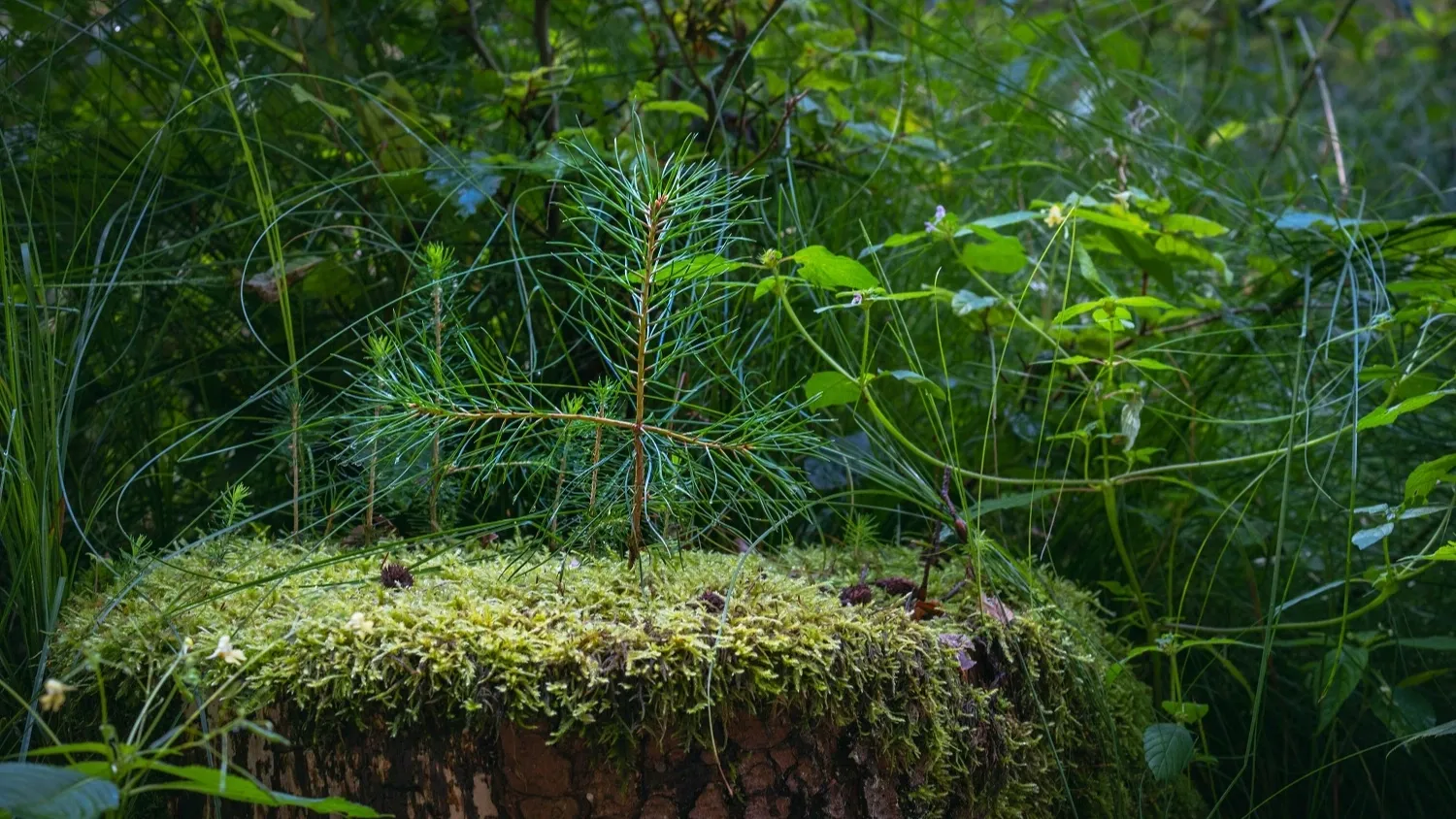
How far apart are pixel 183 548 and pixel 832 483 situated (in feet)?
2.61

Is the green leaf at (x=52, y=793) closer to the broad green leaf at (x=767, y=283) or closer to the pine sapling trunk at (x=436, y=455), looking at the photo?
the pine sapling trunk at (x=436, y=455)

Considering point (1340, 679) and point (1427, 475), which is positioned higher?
point (1427, 475)

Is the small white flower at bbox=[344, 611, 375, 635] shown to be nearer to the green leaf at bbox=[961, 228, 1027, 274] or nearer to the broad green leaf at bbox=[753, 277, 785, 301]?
the broad green leaf at bbox=[753, 277, 785, 301]

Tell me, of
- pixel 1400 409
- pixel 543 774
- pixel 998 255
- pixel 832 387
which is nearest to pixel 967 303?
pixel 998 255

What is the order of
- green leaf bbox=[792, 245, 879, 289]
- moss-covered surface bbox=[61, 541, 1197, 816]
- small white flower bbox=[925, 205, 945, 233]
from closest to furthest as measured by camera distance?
moss-covered surface bbox=[61, 541, 1197, 816]
green leaf bbox=[792, 245, 879, 289]
small white flower bbox=[925, 205, 945, 233]

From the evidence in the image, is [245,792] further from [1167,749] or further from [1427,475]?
[1427,475]

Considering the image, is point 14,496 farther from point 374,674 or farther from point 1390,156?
point 1390,156

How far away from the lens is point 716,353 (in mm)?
1314

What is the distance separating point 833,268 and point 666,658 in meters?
0.45

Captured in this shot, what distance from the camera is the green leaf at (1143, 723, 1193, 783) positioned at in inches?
40.2

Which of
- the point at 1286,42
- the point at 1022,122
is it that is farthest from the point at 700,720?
the point at 1286,42

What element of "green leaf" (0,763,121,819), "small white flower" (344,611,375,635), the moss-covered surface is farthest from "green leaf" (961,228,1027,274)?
"green leaf" (0,763,121,819)

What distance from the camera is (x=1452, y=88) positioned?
4035 millimetres

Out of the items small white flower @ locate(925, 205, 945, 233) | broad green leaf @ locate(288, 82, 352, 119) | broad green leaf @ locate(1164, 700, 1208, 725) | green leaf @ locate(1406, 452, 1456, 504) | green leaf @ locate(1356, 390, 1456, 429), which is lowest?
broad green leaf @ locate(1164, 700, 1208, 725)
